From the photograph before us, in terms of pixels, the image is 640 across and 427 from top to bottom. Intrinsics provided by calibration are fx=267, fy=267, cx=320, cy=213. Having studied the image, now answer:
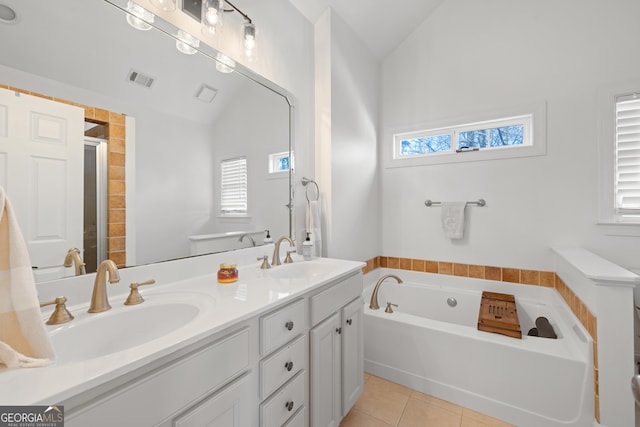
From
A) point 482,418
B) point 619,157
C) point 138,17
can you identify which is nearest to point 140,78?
point 138,17

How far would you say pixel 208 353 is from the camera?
0.76 m

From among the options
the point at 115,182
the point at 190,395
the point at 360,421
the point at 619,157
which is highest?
the point at 619,157

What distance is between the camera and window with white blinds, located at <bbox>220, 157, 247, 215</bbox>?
1473 mm

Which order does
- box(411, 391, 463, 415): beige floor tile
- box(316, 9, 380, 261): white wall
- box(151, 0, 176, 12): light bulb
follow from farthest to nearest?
box(316, 9, 380, 261): white wall → box(411, 391, 463, 415): beige floor tile → box(151, 0, 176, 12): light bulb

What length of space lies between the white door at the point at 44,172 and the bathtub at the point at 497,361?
1.82 m

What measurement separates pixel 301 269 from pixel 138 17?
1.47 m

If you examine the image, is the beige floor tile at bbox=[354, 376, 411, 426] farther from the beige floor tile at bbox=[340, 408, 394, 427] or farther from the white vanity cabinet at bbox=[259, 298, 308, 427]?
the white vanity cabinet at bbox=[259, 298, 308, 427]

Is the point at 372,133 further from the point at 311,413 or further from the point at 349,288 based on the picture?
the point at 311,413

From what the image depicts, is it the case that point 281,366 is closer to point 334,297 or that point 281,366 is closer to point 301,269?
point 334,297

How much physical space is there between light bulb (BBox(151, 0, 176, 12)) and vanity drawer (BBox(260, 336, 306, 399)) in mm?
1523

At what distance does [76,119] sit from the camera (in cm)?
96

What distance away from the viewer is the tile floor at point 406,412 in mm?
1578

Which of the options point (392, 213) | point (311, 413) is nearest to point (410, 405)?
point (311, 413)

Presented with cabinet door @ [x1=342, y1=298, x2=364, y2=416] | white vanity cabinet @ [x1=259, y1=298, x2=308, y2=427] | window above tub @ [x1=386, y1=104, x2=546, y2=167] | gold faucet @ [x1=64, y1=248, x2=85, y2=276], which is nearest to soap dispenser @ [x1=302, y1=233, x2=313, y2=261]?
cabinet door @ [x1=342, y1=298, x2=364, y2=416]
